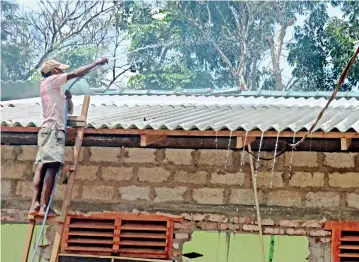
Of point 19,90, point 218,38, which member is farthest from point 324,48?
point 19,90

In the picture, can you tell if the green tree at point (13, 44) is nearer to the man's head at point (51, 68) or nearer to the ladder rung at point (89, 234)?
the ladder rung at point (89, 234)

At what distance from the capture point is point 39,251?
5.61 m

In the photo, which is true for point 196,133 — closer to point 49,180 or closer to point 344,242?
point 49,180

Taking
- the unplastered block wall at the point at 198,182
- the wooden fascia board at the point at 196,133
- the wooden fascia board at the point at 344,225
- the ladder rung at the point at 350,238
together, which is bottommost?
the ladder rung at the point at 350,238

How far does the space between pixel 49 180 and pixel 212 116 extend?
179 cm

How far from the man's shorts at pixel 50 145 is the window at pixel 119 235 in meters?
1.06

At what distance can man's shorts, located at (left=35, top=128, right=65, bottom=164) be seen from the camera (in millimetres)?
4730

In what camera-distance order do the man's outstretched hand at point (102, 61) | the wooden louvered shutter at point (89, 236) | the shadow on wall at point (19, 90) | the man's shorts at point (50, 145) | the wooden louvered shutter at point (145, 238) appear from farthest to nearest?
1. the shadow on wall at point (19, 90)
2. the wooden louvered shutter at point (89, 236)
3. the wooden louvered shutter at point (145, 238)
4. the man's shorts at point (50, 145)
5. the man's outstretched hand at point (102, 61)

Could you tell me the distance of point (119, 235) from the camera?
18.1ft

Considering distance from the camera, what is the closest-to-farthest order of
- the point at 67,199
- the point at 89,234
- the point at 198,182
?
1. the point at 67,199
2. the point at 198,182
3. the point at 89,234

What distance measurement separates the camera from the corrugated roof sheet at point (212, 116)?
189 inches

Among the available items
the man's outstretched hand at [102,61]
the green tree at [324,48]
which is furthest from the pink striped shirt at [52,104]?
the green tree at [324,48]

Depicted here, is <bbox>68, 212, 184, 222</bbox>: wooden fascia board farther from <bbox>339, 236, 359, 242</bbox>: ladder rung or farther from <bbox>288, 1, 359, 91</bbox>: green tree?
<bbox>288, 1, 359, 91</bbox>: green tree

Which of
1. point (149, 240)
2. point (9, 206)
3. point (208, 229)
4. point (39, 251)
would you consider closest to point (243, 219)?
point (208, 229)
